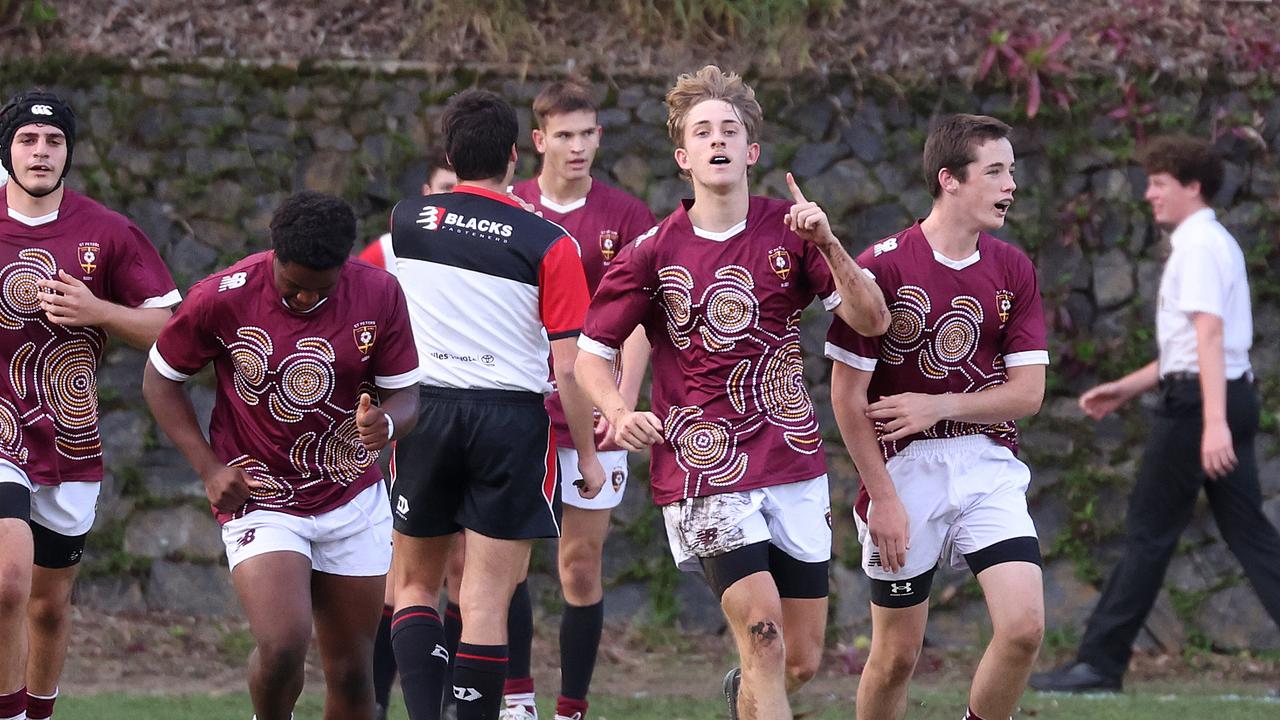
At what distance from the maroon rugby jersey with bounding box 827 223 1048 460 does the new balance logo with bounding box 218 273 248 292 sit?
1.87 metres

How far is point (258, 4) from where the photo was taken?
368 inches

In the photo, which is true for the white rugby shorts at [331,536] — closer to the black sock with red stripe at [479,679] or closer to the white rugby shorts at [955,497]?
the black sock with red stripe at [479,679]

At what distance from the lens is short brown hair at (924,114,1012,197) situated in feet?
18.3

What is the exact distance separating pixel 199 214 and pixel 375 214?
95 cm

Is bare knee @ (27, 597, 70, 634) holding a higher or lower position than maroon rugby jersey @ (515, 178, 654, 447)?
lower

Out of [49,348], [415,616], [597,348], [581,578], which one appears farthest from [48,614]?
[597,348]

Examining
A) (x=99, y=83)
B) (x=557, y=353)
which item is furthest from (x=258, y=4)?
(x=557, y=353)

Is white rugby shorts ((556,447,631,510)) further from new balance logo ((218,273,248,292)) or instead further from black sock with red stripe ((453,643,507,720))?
new balance logo ((218,273,248,292))

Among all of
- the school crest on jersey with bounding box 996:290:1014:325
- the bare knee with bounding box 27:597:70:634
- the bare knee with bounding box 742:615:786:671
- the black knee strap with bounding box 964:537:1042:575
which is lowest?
the bare knee with bounding box 27:597:70:634

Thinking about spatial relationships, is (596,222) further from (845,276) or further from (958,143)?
(845,276)

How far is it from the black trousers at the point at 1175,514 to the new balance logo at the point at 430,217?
3657 mm

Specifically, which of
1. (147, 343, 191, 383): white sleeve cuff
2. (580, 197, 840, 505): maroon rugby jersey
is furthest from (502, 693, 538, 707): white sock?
(147, 343, 191, 383): white sleeve cuff

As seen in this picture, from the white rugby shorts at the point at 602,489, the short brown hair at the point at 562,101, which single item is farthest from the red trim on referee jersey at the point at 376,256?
the white rugby shorts at the point at 602,489

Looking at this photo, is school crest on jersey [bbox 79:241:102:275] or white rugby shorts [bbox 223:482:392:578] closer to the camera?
white rugby shorts [bbox 223:482:392:578]
